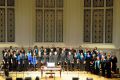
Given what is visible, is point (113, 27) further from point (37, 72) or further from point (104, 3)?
point (37, 72)

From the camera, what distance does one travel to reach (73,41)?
27.4m

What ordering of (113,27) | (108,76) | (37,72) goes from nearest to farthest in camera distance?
(108,76) → (37,72) → (113,27)

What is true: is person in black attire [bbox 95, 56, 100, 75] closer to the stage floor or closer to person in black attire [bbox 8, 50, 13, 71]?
the stage floor

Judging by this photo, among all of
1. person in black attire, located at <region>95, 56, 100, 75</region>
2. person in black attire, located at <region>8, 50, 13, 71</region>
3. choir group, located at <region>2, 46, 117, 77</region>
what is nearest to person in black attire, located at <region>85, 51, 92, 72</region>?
choir group, located at <region>2, 46, 117, 77</region>

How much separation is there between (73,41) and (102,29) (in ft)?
8.23

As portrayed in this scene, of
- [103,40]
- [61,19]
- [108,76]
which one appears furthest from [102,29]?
[108,76]

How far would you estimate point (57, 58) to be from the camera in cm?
2528

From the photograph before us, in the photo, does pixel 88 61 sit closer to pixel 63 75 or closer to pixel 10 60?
pixel 63 75

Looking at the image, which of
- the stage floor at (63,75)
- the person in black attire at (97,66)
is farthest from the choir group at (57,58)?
the stage floor at (63,75)

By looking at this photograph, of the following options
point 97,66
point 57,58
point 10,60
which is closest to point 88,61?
point 97,66

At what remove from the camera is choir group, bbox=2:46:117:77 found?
24.3 metres

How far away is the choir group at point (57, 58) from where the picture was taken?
24328 mm

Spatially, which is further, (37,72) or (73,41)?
(73,41)

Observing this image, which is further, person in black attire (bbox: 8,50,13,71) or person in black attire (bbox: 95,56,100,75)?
person in black attire (bbox: 8,50,13,71)
